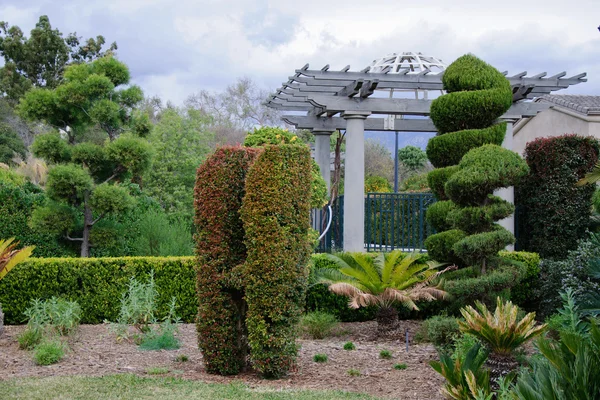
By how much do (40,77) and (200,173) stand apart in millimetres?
30020

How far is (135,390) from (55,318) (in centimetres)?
339

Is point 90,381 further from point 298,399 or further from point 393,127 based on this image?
point 393,127

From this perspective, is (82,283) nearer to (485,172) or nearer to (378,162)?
(485,172)

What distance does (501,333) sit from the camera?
596 centimetres

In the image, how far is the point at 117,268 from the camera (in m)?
10.7

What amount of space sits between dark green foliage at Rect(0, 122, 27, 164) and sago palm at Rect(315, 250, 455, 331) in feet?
74.6

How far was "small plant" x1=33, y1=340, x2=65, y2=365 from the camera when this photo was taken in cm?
761

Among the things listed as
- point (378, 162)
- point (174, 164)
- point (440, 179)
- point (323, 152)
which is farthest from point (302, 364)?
point (378, 162)

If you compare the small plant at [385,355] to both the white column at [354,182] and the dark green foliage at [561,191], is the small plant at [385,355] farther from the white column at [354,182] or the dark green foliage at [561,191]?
the dark green foliage at [561,191]

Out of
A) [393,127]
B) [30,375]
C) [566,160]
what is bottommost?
[30,375]

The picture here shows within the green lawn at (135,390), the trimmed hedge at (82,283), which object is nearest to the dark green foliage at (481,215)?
the green lawn at (135,390)

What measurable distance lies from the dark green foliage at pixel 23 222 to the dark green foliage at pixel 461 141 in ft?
24.2

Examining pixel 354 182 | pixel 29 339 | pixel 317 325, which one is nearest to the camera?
pixel 29 339

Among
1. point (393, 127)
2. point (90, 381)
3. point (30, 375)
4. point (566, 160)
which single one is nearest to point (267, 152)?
point (90, 381)
